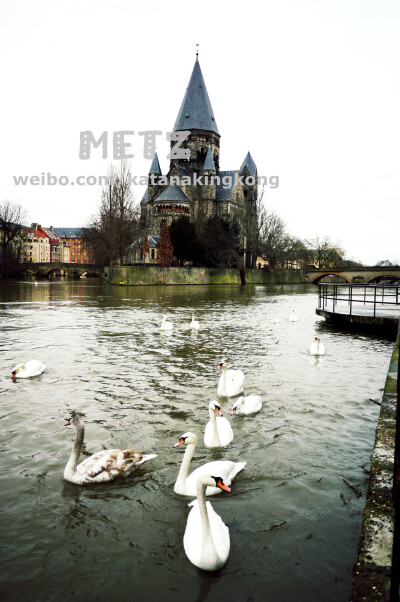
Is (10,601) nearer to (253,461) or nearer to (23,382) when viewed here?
(253,461)

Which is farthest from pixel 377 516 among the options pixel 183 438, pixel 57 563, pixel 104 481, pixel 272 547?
pixel 104 481

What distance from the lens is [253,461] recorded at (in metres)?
5.64

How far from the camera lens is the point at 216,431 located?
19.6ft

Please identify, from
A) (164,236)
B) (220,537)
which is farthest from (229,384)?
(164,236)

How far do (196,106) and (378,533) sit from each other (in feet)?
313

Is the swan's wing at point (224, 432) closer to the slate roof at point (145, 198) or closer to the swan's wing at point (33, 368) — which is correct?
the swan's wing at point (33, 368)

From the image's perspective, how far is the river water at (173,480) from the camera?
3.57m

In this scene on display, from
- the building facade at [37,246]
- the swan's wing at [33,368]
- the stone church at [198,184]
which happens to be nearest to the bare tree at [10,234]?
the stone church at [198,184]

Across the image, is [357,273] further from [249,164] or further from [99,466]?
[99,466]

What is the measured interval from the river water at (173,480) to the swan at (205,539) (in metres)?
0.11

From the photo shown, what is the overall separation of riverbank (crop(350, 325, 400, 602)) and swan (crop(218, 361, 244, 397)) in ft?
11.3

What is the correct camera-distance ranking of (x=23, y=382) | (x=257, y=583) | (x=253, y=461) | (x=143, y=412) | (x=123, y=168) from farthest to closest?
(x=123, y=168)
(x=23, y=382)
(x=143, y=412)
(x=253, y=461)
(x=257, y=583)

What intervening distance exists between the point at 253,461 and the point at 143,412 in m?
2.26

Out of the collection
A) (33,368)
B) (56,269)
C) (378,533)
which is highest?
(56,269)
